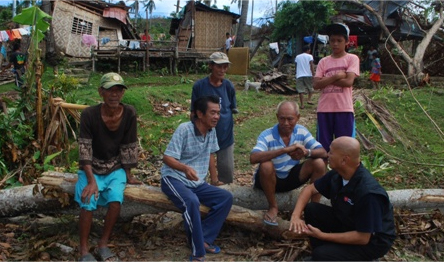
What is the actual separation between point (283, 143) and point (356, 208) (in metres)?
1.01

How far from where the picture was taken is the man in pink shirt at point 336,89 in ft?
13.5

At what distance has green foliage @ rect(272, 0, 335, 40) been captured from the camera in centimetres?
1609

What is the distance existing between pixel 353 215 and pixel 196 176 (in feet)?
4.27

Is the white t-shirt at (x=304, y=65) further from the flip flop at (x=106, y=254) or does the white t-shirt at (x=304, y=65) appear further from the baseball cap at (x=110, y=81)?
the flip flop at (x=106, y=254)

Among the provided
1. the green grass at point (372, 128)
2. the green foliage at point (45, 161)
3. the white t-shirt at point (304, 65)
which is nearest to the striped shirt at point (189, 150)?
the green foliage at point (45, 161)

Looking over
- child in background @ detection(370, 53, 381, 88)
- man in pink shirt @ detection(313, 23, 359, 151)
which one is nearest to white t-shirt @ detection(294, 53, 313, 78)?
child in background @ detection(370, 53, 381, 88)

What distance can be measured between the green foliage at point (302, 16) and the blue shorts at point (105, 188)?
46.9ft

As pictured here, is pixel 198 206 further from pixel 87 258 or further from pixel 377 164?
pixel 377 164

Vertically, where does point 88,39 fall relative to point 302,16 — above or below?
below

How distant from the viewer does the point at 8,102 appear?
230 inches

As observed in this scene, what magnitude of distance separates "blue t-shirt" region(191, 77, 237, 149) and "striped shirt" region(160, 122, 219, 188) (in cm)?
53

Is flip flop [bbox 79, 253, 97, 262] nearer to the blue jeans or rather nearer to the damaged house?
the blue jeans

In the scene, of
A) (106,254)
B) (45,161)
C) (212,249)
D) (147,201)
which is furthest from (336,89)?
(45,161)

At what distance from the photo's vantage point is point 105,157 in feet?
11.5
